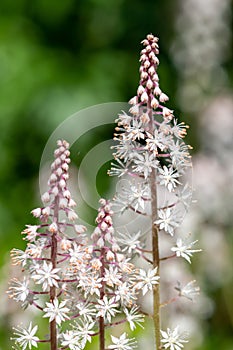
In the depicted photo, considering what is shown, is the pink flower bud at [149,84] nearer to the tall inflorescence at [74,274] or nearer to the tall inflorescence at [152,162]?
the tall inflorescence at [152,162]

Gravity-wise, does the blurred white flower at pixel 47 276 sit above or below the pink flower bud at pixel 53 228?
below

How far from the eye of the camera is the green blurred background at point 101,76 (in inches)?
129

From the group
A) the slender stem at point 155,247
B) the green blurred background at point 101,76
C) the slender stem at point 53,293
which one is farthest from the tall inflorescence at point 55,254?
the green blurred background at point 101,76

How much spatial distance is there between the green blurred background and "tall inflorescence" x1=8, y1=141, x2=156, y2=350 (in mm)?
1523

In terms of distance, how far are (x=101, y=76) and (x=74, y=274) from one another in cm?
354

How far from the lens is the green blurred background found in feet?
10.7

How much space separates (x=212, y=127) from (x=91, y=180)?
29.1 inches

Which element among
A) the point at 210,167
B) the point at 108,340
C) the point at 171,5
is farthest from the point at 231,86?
the point at 108,340

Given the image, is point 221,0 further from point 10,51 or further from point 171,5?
point 10,51

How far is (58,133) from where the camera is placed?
4508 millimetres

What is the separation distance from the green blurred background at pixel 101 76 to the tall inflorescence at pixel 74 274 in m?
1.52

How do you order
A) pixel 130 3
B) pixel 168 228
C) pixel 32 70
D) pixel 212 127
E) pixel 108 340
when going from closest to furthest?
1. pixel 168 228
2. pixel 108 340
3. pixel 212 127
4. pixel 32 70
5. pixel 130 3

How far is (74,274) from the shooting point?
3.69 ft

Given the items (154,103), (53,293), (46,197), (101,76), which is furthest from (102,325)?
(101,76)
